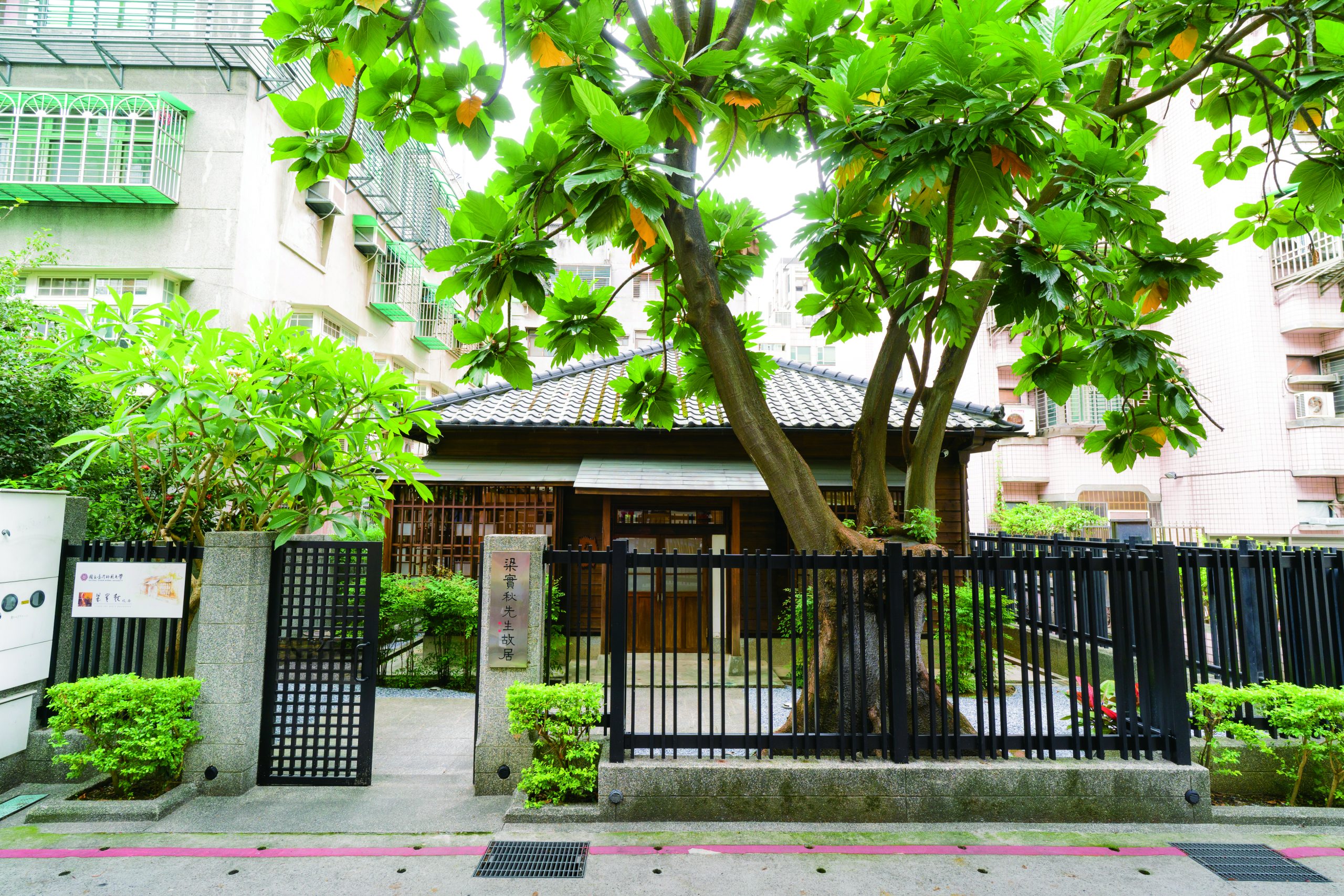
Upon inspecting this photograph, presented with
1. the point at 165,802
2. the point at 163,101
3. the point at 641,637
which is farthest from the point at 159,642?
the point at 163,101

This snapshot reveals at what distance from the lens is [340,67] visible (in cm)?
395

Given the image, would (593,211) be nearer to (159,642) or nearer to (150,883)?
(150,883)

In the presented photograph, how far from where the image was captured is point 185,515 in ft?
22.5

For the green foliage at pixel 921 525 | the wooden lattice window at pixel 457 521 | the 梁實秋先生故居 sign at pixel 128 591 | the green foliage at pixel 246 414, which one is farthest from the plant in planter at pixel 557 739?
the wooden lattice window at pixel 457 521

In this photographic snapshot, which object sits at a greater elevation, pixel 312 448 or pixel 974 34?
pixel 974 34

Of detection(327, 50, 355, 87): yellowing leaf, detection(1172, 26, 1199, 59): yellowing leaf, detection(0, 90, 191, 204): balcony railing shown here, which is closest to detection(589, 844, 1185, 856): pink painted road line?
detection(327, 50, 355, 87): yellowing leaf

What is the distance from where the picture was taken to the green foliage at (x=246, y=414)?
15.8 feet

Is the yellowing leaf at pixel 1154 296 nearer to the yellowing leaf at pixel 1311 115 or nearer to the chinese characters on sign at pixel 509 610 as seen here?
the yellowing leaf at pixel 1311 115

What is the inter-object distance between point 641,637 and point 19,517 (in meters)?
7.34

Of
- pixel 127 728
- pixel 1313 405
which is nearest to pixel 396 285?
pixel 127 728

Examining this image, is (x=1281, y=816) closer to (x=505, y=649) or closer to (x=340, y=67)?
(x=505, y=649)

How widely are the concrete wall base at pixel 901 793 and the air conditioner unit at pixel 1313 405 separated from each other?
1573 cm

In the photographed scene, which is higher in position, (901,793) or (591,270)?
(591,270)

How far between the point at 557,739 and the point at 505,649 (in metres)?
0.78
